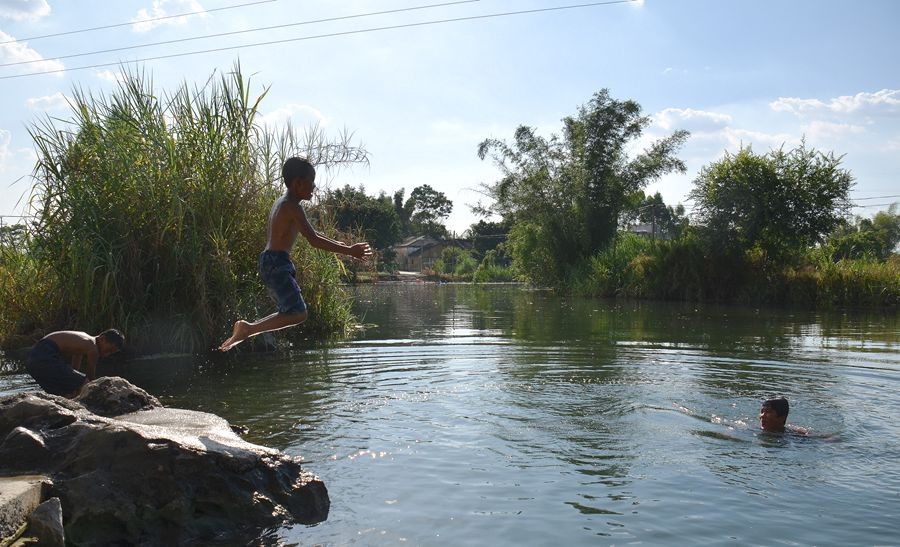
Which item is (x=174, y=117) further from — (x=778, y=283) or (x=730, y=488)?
(x=778, y=283)

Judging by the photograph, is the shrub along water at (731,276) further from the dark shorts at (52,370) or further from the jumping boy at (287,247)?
the dark shorts at (52,370)

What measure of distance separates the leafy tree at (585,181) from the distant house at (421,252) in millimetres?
45868

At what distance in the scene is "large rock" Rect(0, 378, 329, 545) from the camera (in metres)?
4.29

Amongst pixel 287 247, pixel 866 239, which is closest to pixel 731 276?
pixel 866 239

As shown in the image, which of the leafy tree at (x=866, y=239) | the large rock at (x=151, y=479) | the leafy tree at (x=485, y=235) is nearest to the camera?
the large rock at (x=151, y=479)

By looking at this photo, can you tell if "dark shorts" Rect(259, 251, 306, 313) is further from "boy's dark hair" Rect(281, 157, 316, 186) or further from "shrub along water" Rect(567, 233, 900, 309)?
"shrub along water" Rect(567, 233, 900, 309)

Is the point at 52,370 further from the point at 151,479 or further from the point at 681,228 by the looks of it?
the point at 681,228

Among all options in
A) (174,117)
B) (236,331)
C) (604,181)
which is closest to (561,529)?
(236,331)

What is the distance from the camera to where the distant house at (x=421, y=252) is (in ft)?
274

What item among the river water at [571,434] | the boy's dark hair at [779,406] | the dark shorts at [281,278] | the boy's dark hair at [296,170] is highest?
the boy's dark hair at [296,170]

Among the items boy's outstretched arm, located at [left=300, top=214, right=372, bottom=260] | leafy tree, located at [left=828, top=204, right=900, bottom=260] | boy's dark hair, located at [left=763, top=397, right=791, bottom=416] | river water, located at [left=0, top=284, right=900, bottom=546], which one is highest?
leafy tree, located at [left=828, top=204, right=900, bottom=260]

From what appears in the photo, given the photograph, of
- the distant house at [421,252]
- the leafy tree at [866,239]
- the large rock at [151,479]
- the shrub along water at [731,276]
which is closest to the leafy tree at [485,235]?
the distant house at [421,252]

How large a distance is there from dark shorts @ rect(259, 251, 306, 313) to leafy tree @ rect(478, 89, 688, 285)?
2964 centimetres

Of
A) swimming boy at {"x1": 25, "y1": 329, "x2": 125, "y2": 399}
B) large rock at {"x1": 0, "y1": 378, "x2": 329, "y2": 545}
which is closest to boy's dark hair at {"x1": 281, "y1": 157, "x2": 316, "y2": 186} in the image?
large rock at {"x1": 0, "y1": 378, "x2": 329, "y2": 545}
